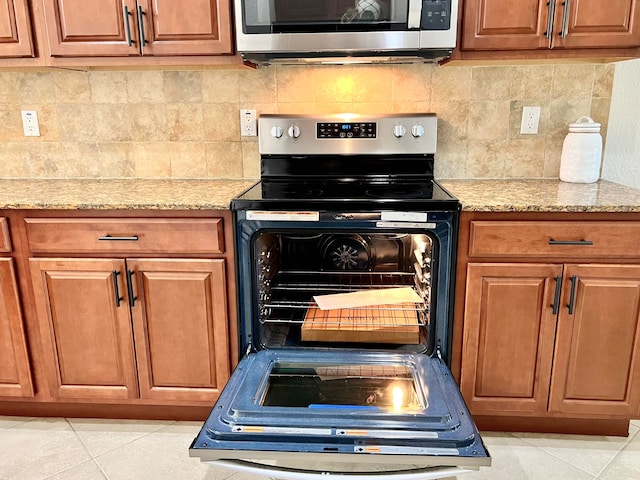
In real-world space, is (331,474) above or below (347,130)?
below

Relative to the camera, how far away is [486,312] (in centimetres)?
171

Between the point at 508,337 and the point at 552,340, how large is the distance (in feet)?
0.49

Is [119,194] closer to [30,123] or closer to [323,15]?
[30,123]

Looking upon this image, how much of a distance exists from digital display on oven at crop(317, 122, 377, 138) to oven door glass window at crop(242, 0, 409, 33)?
1.29 ft

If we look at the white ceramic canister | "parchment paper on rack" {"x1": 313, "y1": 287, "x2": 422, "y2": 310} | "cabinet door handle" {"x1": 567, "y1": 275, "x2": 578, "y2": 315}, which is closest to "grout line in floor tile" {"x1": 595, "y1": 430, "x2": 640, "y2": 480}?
"cabinet door handle" {"x1": 567, "y1": 275, "x2": 578, "y2": 315}

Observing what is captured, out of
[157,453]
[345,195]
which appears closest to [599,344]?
[345,195]

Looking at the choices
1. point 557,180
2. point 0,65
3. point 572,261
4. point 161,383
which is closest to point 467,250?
point 572,261

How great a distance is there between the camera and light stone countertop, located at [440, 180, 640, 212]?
5.25 feet

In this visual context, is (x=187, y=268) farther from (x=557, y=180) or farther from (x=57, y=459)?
(x=557, y=180)

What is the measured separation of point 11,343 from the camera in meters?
1.85

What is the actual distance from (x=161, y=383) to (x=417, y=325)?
97 centimetres

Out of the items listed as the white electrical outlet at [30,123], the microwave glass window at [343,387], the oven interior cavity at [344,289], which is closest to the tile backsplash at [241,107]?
the white electrical outlet at [30,123]

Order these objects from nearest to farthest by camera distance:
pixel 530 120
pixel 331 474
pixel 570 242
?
pixel 331 474
pixel 570 242
pixel 530 120

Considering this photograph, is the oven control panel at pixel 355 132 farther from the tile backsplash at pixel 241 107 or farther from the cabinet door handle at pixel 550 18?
the cabinet door handle at pixel 550 18
